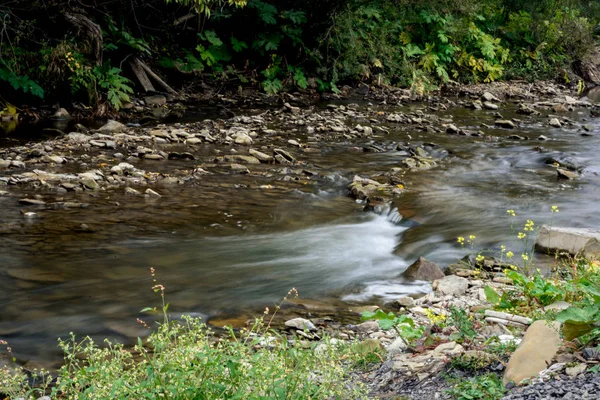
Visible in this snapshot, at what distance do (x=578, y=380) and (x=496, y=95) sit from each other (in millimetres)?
18495

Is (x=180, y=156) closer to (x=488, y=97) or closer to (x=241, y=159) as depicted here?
(x=241, y=159)

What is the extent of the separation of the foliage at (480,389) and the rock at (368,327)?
1.37 meters

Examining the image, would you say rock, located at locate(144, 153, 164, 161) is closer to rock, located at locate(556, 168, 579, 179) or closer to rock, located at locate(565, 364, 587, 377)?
rock, located at locate(556, 168, 579, 179)

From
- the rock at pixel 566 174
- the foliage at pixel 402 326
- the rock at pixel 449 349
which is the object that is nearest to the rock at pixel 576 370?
the rock at pixel 449 349

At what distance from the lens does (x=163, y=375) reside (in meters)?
2.55

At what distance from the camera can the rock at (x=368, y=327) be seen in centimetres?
421

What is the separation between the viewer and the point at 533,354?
276 centimetres

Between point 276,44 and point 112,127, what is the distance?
6.78 meters

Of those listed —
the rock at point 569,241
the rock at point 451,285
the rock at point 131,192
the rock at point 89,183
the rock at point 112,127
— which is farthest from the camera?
the rock at point 112,127

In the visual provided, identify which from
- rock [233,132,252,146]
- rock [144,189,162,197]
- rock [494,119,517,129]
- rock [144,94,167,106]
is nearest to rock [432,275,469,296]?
rock [144,189,162,197]

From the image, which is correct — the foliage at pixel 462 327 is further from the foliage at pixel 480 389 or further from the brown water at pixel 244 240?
the brown water at pixel 244 240

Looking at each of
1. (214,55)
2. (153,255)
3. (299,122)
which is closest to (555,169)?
(299,122)

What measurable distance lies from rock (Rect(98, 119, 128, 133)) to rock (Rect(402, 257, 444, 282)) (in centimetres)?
768

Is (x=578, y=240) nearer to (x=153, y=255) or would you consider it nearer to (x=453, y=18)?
(x=153, y=255)
